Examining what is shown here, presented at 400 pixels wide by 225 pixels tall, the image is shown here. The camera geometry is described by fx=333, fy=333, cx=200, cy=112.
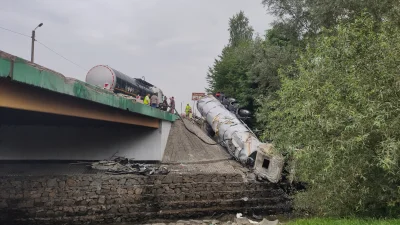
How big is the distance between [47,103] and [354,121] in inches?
293

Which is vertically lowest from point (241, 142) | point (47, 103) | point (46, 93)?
point (241, 142)

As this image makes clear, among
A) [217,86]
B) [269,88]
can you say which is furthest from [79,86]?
[217,86]

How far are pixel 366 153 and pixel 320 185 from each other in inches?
75.7

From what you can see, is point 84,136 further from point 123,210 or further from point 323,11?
point 323,11

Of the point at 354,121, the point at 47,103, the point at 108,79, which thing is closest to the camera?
the point at 354,121

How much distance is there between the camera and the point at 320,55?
895 cm

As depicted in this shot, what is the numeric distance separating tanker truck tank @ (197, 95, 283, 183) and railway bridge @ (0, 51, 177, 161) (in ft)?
11.7

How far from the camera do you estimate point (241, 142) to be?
18688mm

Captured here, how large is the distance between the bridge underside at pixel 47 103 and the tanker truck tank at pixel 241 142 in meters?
6.70

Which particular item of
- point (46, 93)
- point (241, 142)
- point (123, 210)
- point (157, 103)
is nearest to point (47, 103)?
point (46, 93)

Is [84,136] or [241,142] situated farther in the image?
[241,142]

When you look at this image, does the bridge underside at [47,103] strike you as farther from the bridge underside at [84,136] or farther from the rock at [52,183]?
the rock at [52,183]

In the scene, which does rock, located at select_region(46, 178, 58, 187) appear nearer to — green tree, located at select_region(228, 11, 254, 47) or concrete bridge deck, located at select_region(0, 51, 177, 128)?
concrete bridge deck, located at select_region(0, 51, 177, 128)

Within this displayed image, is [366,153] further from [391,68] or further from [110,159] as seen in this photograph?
[110,159]
